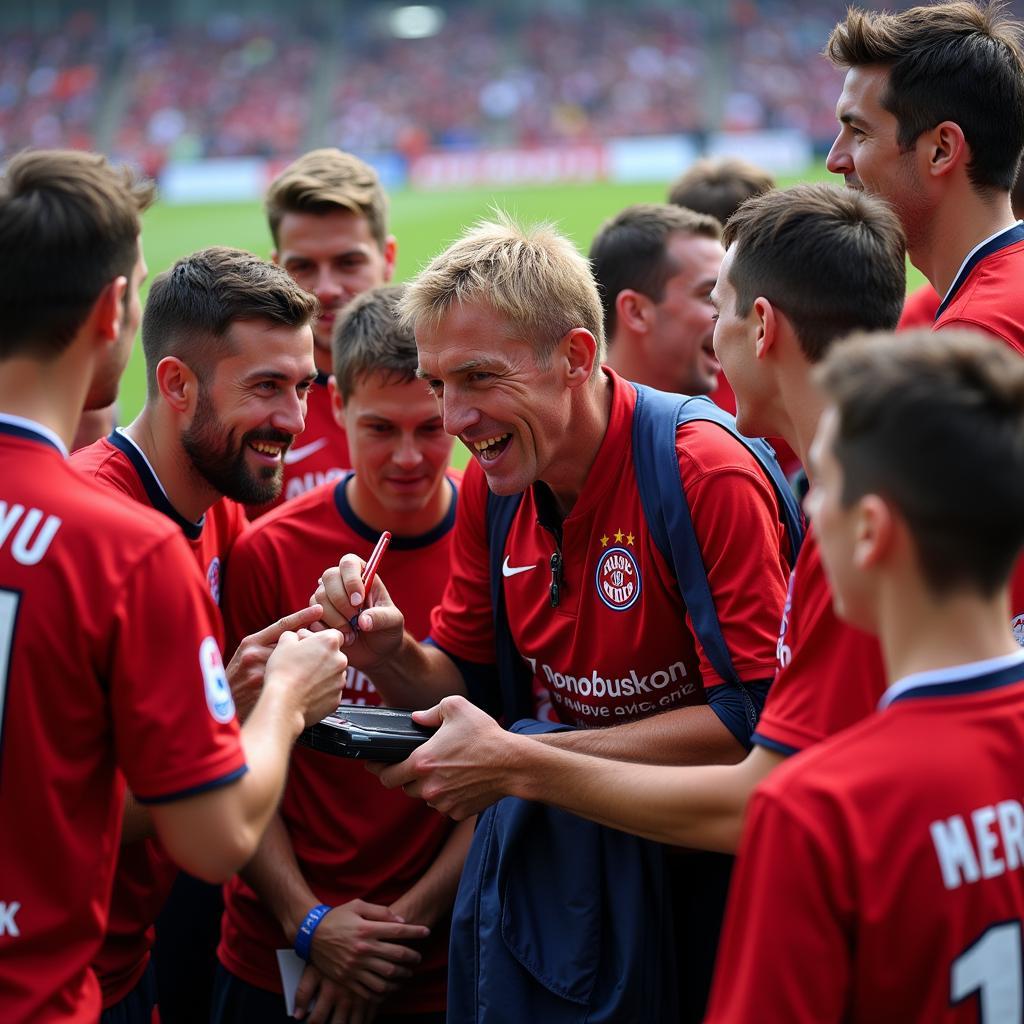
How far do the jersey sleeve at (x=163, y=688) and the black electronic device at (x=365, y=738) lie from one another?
0.79 m

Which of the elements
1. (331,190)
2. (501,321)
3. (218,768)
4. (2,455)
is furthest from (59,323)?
(331,190)

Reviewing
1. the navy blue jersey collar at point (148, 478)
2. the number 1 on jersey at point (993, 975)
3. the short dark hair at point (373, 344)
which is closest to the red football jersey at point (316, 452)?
the short dark hair at point (373, 344)

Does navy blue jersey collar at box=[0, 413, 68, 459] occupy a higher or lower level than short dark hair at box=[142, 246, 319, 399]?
lower

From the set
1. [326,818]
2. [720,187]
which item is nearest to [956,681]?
[326,818]

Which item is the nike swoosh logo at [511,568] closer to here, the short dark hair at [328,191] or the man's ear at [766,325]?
the man's ear at [766,325]

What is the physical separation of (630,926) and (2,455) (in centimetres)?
171

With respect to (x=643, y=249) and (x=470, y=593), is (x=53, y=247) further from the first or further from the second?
(x=643, y=249)

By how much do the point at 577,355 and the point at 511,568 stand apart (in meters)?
0.62

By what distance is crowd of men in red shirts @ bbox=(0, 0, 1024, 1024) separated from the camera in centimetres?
188

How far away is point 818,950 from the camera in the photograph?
71.2 inches

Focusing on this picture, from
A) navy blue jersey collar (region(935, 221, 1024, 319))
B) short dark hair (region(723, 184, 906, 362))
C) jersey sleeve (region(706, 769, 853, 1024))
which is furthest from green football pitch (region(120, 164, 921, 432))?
jersey sleeve (region(706, 769, 853, 1024))

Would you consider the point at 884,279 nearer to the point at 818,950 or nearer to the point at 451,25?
the point at 818,950

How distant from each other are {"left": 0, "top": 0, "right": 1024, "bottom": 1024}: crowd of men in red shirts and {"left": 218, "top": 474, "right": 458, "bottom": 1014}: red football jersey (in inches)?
0.4

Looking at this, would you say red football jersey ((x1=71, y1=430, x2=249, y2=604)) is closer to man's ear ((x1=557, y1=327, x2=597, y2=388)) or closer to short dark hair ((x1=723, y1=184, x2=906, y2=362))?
man's ear ((x1=557, y1=327, x2=597, y2=388))
